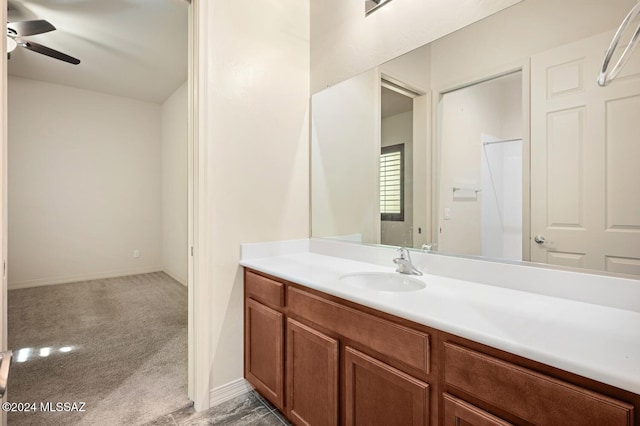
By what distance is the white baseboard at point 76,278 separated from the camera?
4025 millimetres

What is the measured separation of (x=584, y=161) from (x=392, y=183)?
869mm

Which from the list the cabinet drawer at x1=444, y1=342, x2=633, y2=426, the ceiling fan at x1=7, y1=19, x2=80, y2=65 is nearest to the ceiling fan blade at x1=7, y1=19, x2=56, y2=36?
the ceiling fan at x1=7, y1=19, x2=80, y2=65

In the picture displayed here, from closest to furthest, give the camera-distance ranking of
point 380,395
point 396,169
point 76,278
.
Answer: point 380,395 < point 396,169 < point 76,278


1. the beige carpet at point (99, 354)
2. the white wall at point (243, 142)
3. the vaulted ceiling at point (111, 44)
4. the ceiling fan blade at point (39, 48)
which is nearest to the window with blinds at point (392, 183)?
the white wall at point (243, 142)

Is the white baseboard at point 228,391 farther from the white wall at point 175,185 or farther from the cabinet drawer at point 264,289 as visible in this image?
the white wall at point 175,185

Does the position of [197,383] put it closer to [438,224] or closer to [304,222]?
[304,222]

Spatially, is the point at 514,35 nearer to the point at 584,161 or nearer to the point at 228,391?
the point at 584,161

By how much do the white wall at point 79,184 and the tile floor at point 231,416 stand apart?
3.93 metres

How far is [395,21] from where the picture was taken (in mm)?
1674

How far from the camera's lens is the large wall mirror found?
40.7 inches

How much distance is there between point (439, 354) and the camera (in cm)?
91

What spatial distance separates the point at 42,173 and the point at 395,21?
501 cm

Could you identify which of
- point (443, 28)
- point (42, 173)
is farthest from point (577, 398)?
point (42, 173)

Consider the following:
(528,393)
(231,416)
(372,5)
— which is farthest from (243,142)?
(528,393)
